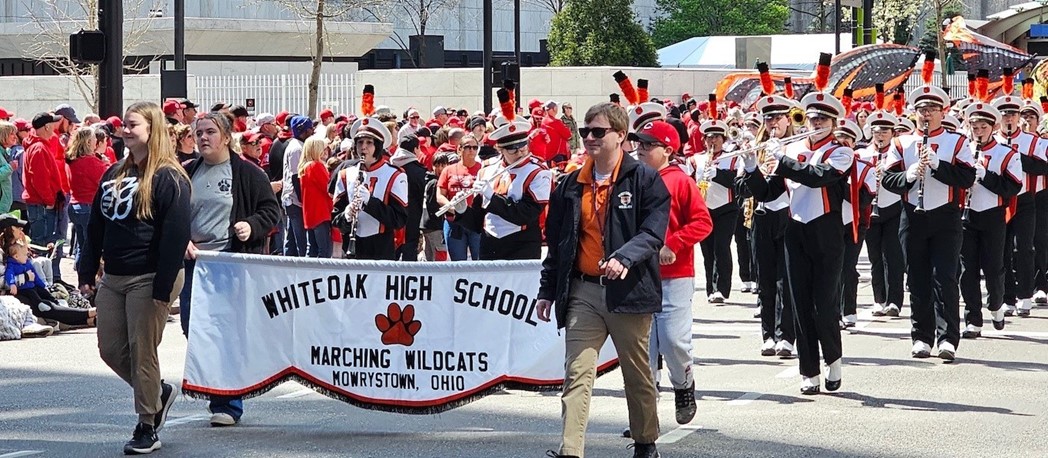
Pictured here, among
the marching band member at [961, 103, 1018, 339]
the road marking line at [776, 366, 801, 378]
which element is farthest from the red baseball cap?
the marching band member at [961, 103, 1018, 339]

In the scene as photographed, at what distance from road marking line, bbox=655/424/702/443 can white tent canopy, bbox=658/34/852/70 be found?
146ft

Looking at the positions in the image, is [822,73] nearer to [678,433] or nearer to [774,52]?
[678,433]

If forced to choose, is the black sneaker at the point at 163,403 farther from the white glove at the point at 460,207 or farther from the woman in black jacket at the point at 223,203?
the white glove at the point at 460,207

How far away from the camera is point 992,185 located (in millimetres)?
13492

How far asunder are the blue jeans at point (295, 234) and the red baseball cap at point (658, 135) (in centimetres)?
880

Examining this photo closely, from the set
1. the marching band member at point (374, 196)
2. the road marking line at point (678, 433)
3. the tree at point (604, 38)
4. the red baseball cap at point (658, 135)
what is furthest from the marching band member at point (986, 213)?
the tree at point (604, 38)

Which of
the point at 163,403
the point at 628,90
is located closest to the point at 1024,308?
the point at 628,90

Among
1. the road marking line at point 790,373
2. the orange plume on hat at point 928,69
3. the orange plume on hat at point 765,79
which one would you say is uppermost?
the orange plume on hat at point 928,69

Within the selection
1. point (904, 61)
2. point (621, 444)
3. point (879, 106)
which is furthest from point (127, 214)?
point (904, 61)

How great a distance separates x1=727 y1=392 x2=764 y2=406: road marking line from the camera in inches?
401

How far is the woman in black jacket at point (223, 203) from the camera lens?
9.16 metres

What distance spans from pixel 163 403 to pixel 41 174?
10538 millimetres

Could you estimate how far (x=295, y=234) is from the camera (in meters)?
18.0

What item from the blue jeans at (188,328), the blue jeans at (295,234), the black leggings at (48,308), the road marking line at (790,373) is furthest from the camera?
the blue jeans at (295,234)
